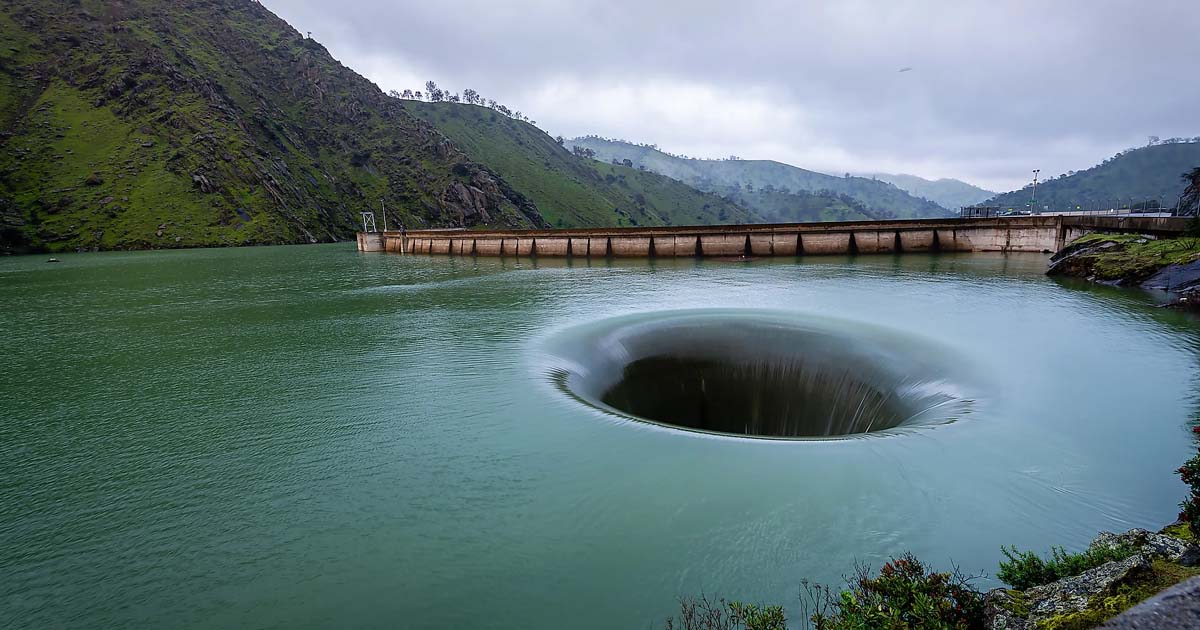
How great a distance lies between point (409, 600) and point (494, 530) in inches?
63.0

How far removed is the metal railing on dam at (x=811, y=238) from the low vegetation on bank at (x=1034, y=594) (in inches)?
1690

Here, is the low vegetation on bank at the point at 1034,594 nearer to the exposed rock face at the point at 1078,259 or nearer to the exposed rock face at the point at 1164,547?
the exposed rock face at the point at 1164,547

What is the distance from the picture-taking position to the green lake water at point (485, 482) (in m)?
6.52

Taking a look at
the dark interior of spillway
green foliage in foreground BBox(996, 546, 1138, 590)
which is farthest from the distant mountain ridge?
green foliage in foreground BBox(996, 546, 1138, 590)

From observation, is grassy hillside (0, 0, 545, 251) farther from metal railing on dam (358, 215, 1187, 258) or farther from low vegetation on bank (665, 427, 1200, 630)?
low vegetation on bank (665, 427, 1200, 630)

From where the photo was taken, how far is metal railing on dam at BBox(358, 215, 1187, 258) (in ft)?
149

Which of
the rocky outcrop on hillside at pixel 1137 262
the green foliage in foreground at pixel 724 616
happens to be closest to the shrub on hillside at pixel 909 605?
the green foliage in foreground at pixel 724 616

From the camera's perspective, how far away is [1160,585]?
12.0 ft

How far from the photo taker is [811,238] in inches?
2030

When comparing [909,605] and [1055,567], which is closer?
[909,605]

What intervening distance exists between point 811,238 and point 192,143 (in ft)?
Answer: 368

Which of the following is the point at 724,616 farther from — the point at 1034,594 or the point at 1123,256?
the point at 1123,256

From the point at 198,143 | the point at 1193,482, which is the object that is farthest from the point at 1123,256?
the point at 198,143

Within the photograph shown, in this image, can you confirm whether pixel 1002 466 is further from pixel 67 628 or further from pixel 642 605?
pixel 67 628
